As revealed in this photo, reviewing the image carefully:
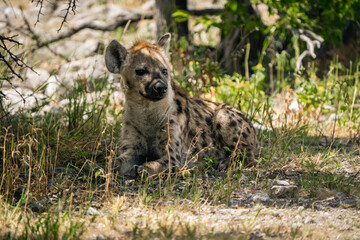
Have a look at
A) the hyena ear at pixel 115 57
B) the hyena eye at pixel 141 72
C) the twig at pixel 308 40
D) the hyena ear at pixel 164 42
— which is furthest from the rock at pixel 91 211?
the twig at pixel 308 40

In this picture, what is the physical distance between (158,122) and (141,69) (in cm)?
55

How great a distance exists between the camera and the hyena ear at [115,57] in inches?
197

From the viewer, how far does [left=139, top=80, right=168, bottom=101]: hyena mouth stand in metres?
4.66

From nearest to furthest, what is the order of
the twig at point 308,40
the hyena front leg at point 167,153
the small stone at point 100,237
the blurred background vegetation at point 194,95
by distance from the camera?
1. the small stone at point 100,237
2. the blurred background vegetation at point 194,95
3. the hyena front leg at point 167,153
4. the twig at point 308,40

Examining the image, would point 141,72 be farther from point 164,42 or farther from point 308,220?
point 308,220

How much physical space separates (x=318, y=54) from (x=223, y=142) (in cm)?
485

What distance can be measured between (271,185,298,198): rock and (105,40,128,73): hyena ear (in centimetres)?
193

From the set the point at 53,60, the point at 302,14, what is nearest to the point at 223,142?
the point at 302,14

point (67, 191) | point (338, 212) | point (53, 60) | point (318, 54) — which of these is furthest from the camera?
point (53, 60)

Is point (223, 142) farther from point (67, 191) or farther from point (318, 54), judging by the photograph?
point (318, 54)

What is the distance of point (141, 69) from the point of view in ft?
16.0

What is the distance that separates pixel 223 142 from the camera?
5457 mm

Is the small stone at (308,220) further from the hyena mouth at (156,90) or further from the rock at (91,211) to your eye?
the hyena mouth at (156,90)

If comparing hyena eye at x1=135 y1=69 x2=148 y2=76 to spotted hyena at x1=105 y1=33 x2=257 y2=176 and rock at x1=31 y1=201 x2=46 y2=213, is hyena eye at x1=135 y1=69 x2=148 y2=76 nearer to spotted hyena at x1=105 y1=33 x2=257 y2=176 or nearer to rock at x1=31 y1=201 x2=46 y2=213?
spotted hyena at x1=105 y1=33 x2=257 y2=176
